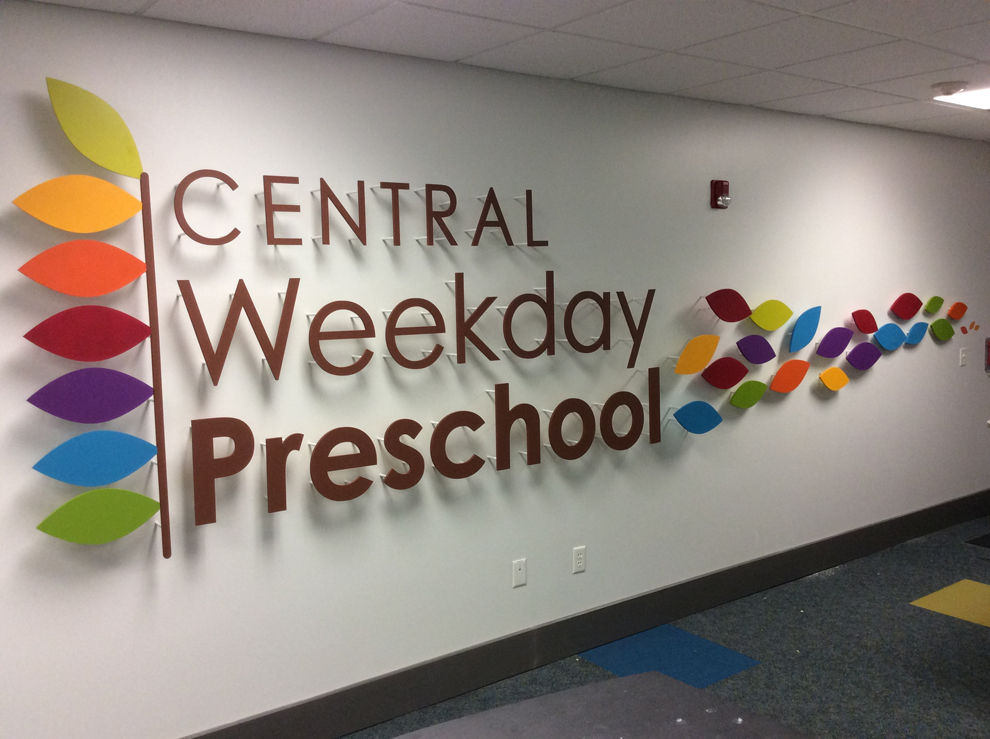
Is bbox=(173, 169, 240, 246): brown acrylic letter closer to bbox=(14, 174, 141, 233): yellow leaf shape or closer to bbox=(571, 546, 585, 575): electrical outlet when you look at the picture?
bbox=(14, 174, 141, 233): yellow leaf shape

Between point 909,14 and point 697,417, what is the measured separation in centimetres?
183

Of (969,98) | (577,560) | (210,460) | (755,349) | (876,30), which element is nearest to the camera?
(210,460)

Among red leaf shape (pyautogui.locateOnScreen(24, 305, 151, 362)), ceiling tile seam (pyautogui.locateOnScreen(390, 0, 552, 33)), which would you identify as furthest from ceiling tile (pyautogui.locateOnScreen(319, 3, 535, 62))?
red leaf shape (pyautogui.locateOnScreen(24, 305, 151, 362))

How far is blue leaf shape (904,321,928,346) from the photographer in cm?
482

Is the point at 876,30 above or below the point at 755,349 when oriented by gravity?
above

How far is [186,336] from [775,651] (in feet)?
8.72

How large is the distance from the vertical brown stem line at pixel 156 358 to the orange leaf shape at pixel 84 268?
4 centimetres

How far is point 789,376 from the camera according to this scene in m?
4.19

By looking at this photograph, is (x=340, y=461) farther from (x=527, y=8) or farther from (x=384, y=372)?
(x=527, y=8)

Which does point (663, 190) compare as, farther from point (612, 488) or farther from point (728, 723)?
point (728, 723)

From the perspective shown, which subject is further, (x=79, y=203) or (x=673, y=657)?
(x=673, y=657)

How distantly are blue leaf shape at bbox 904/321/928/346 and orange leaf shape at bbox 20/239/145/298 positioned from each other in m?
4.19

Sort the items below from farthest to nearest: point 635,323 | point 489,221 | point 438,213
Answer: point 635,323 → point 489,221 → point 438,213

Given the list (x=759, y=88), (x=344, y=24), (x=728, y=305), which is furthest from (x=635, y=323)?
(x=344, y=24)
